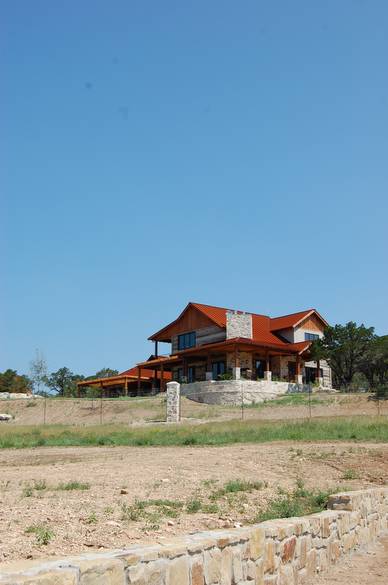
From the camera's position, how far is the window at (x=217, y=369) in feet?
191

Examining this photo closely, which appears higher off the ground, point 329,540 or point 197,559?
point 197,559

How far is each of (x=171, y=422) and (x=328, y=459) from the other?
20.4 meters

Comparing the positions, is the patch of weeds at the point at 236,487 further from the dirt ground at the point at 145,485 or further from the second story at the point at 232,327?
the second story at the point at 232,327

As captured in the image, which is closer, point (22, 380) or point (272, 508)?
point (272, 508)

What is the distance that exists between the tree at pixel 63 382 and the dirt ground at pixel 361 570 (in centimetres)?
9261

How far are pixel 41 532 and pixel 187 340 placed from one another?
55776 millimetres

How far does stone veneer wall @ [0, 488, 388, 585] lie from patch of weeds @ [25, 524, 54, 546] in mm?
A: 2210

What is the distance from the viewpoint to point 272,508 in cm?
1158

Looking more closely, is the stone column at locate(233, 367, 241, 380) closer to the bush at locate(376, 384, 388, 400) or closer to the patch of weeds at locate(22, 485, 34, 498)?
the bush at locate(376, 384, 388, 400)

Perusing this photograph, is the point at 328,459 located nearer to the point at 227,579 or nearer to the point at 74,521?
the point at 74,521

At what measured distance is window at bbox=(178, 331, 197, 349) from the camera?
62978 mm

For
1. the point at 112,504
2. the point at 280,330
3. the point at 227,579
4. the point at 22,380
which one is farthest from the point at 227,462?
the point at 22,380

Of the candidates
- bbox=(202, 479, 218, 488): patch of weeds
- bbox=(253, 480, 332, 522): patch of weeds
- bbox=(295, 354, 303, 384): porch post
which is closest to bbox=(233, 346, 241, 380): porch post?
bbox=(295, 354, 303, 384): porch post

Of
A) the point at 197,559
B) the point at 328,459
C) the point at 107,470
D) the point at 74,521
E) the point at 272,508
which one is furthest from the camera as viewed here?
the point at 328,459
